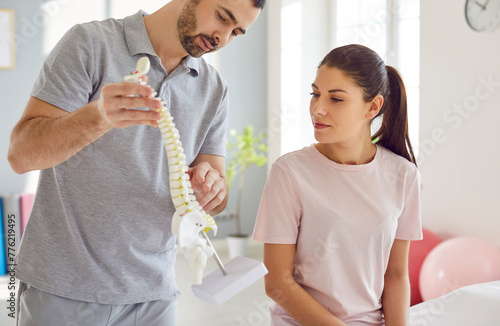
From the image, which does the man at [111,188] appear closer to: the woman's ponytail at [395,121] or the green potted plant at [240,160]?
the woman's ponytail at [395,121]

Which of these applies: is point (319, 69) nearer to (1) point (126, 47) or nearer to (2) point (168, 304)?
(1) point (126, 47)

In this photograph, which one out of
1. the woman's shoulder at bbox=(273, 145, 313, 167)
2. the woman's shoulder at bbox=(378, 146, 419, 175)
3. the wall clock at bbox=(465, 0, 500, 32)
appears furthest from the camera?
the wall clock at bbox=(465, 0, 500, 32)

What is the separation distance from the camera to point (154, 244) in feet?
4.48

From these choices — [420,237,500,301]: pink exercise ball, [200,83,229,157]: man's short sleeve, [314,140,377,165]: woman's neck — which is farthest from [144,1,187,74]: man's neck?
[420,237,500,301]: pink exercise ball

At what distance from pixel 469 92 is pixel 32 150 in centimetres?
297

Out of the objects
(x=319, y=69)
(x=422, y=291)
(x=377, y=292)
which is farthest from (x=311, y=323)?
(x=422, y=291)

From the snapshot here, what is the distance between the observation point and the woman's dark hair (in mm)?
1522

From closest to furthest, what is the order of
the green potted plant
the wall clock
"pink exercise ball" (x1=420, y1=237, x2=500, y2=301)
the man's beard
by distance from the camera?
the man's beard
"pink exercise ball" (x1=420, y1=237, x2=500, y2=301)
the wall clock
the green potted plant

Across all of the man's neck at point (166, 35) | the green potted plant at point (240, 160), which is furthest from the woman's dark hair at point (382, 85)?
the green potted plant at point (240, 160)

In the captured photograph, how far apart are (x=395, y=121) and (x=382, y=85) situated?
0.52 feet

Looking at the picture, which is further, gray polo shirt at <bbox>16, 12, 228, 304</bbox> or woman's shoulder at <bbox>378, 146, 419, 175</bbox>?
woman's shoulder at <bbox>378, 146, 419, 175</bbox>

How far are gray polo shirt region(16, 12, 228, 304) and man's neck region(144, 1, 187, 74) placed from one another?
5cm

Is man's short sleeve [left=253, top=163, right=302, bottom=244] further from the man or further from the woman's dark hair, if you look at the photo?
the woman's dark hair

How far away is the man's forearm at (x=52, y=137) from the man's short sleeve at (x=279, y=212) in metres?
0.58
